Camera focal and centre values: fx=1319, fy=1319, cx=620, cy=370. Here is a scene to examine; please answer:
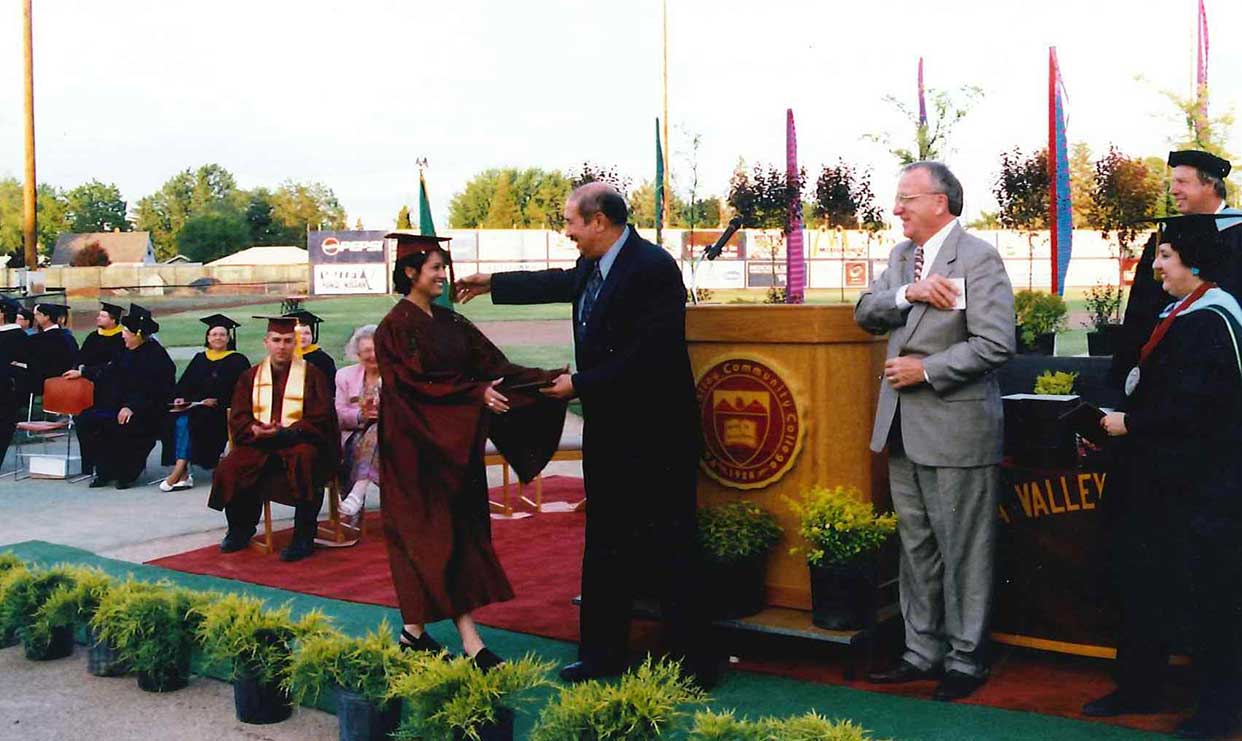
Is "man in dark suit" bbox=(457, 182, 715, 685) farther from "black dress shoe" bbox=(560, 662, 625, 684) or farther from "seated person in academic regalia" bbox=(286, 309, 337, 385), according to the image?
"seated person in academic regalia" bbox=(286, 309, 337, 385)

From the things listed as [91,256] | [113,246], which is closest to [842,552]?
[91,256]

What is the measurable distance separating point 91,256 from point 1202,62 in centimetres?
7710

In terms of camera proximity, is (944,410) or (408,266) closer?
(944,410)

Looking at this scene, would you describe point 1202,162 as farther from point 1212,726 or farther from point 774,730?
point 774,730

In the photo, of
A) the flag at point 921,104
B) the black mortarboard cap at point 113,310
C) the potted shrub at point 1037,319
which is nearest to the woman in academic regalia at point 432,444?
the potted shrub at point 1037,319

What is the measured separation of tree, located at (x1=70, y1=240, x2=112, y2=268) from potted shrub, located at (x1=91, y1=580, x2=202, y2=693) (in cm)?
8727

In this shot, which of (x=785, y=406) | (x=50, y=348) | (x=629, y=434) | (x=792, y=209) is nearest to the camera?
(x=629, y=434)

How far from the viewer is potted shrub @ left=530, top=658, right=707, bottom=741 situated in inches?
150

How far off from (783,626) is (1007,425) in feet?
4.11

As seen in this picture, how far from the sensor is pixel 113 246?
94562 millimetres

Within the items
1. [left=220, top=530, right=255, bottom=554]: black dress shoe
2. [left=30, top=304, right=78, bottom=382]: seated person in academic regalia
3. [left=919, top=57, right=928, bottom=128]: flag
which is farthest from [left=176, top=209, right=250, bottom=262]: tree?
[left=220, top=530, right=255, bottom=554]: black dress shoe

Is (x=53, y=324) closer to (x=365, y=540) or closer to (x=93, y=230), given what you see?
(x=365, y=540)

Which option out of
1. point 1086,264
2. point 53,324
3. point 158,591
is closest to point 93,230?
point 1086,264

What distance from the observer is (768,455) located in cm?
549
